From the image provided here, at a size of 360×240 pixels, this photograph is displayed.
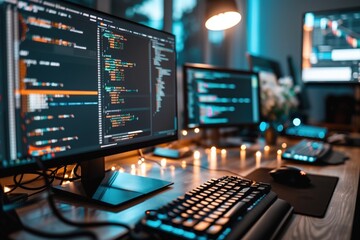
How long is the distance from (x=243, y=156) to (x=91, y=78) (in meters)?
0.91

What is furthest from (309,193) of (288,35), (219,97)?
(288,35)

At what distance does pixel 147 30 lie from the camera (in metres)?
1.04

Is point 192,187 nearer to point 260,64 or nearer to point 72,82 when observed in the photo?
point 72,82

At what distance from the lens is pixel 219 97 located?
5.65 ft

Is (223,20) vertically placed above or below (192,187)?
above

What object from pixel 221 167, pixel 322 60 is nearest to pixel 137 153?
pixel 221 167

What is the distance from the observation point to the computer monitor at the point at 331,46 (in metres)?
2.09

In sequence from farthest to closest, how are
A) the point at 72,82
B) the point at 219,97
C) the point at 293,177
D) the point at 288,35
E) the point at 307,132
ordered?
1. the point at 288,35
2. the point at 307,132
3. the point at 219,97
4. the point at 293,177
5. the point at 72,82

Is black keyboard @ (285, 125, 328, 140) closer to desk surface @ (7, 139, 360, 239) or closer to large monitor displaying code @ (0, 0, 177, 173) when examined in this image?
desk surface @ (7, 139, 360, 239)

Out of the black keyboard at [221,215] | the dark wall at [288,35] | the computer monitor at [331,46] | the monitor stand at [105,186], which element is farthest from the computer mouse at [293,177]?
the dark wall at [288,35]

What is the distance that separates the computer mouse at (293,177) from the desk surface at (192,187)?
10cm

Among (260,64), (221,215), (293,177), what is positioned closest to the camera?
(221,215)

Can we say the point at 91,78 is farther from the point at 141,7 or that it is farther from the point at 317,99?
the point at 317,99

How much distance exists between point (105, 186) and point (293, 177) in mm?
609
